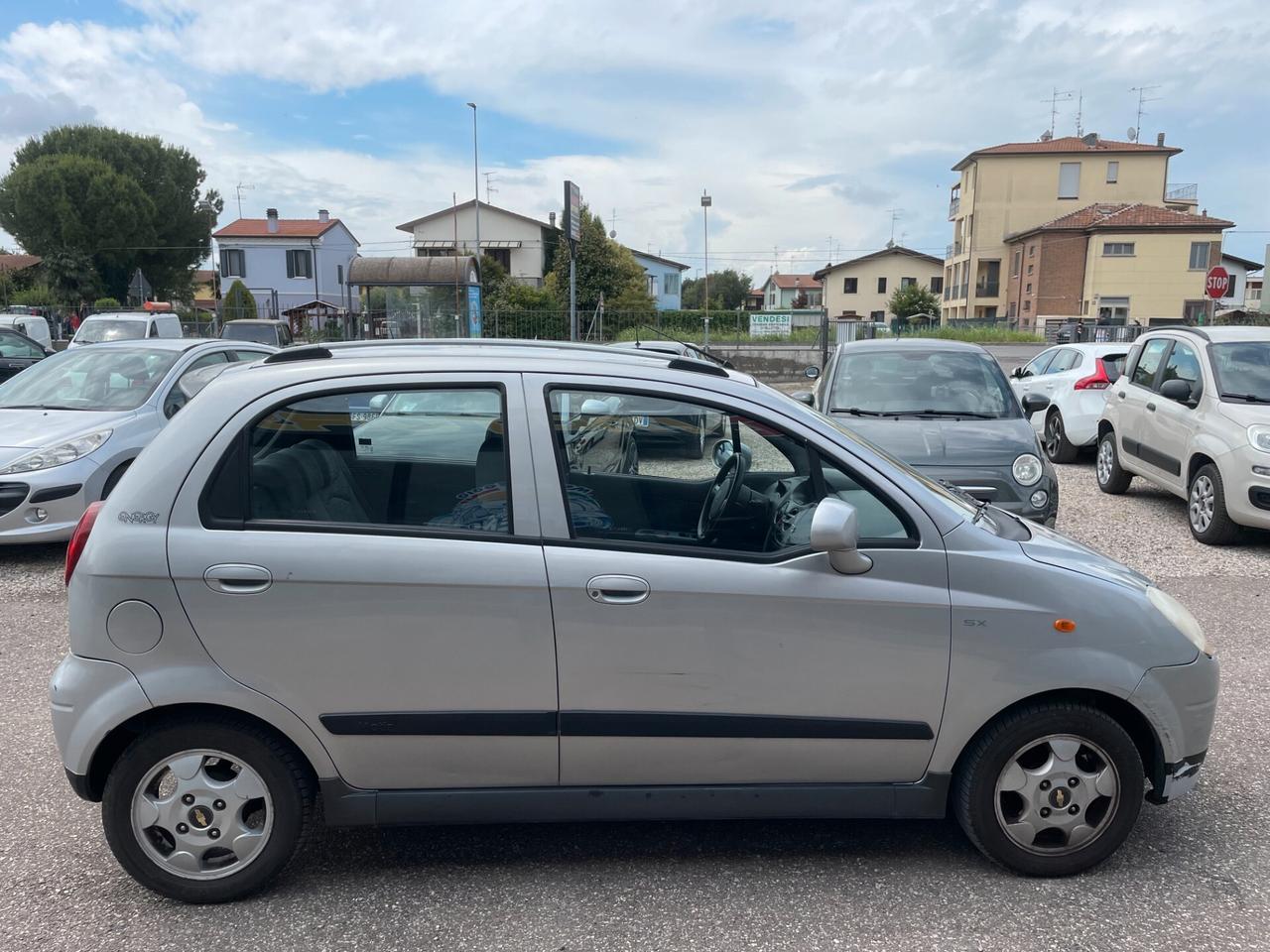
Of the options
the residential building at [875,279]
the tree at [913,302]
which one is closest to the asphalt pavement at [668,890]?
the tree at [913,302]

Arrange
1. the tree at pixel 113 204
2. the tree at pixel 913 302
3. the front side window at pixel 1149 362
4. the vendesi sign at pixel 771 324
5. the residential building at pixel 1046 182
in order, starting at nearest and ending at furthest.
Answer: the front side window at pixel 1149 362, the vendesi sign at pixel 771 324, the tree at pixel 113 204, the residential building at pixel 1046 182, the tree at pixel 913 302

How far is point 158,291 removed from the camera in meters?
55.8

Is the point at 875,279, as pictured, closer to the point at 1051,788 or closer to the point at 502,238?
the point at 502,238

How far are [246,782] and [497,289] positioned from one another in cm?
4199

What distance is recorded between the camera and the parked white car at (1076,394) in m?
11.8

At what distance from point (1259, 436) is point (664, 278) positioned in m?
76.3

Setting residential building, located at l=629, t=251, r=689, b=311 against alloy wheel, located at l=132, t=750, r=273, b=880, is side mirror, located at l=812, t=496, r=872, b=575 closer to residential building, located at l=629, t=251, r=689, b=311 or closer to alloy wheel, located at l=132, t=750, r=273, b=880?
alloy wheel, located at l=132, t=750, r=273, b=880

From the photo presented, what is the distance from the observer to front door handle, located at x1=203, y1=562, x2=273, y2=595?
281 centimetres

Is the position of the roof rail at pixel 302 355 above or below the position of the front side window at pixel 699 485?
above

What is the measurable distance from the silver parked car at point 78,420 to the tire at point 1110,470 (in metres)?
8.86

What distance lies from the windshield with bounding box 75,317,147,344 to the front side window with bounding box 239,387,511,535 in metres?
19.2

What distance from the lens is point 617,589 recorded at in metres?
2.84

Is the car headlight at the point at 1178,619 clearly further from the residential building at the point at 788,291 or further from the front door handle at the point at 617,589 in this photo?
the residential building at the point at 788,291

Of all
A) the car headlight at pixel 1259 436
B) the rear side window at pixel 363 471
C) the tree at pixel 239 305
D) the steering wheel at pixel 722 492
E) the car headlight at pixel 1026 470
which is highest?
the tree at pixel 239 305
